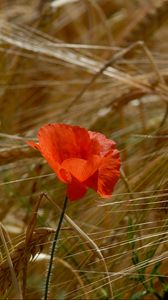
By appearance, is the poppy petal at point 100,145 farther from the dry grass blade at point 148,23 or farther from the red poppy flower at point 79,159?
the dry grass blade at point 148,23

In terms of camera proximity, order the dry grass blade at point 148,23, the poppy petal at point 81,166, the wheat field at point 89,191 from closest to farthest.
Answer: the poppy petal at point 81,166 → the wheat field at point 89,191 → the dry grass blade at point 148,23

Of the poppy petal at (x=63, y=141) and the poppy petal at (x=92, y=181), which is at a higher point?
the poppy petal at (x=63, y=141)

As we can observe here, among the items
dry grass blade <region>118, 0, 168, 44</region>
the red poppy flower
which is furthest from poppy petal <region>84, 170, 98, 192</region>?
dry grass blade <region>118, 0, 168, 44</region>

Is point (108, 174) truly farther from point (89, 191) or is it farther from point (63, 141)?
point (89, 191)

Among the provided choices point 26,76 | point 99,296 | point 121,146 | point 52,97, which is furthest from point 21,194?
point 52,97

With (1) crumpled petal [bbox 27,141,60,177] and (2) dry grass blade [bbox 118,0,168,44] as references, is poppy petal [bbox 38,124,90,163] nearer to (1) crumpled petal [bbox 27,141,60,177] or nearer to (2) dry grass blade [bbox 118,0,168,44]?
(1) crumpled petal [bbox 27,141,60,177]

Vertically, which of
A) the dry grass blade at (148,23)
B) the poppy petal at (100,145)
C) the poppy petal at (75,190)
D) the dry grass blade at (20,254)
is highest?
the poppy petal at (100,145)

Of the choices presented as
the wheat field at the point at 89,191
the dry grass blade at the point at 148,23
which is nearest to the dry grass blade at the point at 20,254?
the wheat field at the point at 89,191
